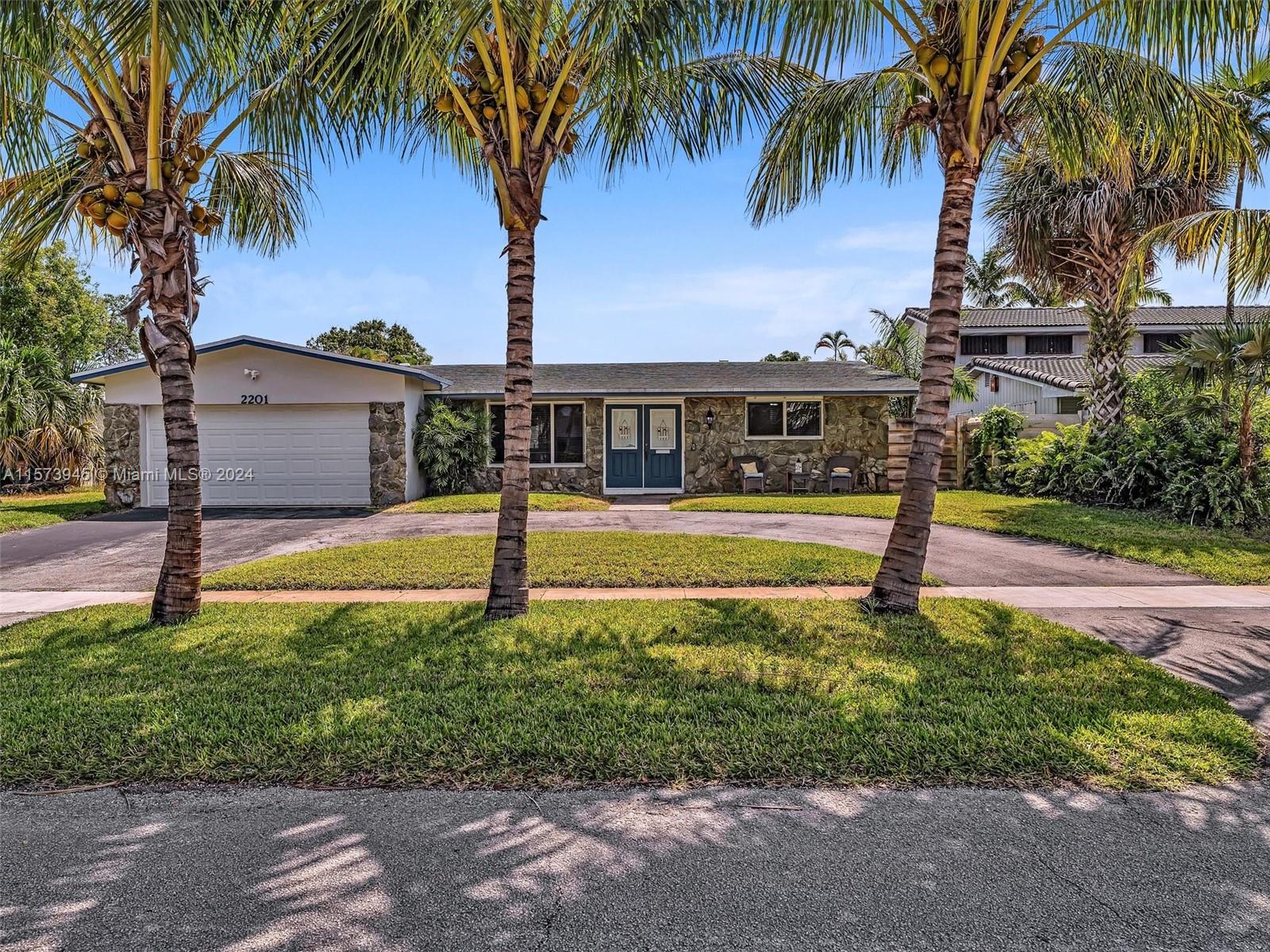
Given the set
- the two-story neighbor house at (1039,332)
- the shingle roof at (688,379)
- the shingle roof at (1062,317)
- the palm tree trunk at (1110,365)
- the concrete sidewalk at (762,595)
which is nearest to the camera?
the concrete sidewalk at (762,595)

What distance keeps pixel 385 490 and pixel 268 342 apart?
3.88m

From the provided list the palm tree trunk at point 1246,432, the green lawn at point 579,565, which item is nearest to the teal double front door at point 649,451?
the green lawn at point 579,565

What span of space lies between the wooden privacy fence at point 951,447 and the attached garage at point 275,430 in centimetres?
1118

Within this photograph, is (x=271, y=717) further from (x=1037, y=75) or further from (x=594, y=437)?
(x=594, y=437)

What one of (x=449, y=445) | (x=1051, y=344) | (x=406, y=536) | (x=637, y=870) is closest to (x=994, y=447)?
(x=449, y=445)

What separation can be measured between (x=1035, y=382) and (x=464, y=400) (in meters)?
16.6

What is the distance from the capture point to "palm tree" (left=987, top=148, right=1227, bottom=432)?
13.3m

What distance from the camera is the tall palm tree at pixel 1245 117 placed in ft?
23.9

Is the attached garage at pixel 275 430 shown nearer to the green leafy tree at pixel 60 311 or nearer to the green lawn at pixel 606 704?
the green leafy tree at pixel 60 311

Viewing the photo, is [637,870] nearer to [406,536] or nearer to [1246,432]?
[406,536]

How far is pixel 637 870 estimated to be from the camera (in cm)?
257

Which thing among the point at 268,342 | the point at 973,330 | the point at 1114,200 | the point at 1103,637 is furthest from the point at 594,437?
the point at 973,330

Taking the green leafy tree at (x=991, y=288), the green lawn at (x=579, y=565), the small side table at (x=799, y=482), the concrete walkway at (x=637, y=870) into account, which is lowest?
the concrete walkway at (x=637, y=870)

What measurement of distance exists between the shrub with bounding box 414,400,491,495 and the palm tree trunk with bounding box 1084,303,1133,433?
43.0ft
